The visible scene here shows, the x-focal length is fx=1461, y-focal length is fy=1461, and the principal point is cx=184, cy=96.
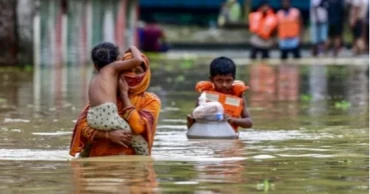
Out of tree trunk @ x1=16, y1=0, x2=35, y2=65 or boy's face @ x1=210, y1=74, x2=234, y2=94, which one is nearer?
boy's face @ x1=210, y1=74, x2=234, y2=94

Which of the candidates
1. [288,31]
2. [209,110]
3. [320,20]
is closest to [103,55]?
[209,110]

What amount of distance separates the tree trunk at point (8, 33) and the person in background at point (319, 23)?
12919mm

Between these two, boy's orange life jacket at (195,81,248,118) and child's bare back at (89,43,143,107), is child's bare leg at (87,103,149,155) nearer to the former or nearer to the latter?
child's bare back at (89,43,143,107)

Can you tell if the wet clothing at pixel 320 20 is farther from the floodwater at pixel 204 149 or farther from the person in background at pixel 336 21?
the floodwater at pixel 204 149

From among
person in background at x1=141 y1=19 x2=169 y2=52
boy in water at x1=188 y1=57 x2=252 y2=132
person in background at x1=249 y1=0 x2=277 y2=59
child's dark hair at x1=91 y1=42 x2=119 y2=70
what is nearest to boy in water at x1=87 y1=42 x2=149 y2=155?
child's dark hair at x1=91 y1=42 x2=119 y2=70

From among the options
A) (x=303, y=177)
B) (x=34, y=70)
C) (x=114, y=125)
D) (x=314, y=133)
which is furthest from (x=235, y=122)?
(x=34, y=70)

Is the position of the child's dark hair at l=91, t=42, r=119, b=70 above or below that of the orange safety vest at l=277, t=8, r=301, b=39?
above

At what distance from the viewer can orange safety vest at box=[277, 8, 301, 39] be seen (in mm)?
39062

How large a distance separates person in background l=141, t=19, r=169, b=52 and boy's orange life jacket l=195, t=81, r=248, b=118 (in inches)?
1176

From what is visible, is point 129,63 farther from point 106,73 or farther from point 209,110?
point 209,110

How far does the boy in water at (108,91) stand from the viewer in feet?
35.4

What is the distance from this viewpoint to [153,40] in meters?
43.7

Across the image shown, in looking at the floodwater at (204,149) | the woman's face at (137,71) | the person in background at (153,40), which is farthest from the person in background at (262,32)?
the woman's face at (137,71)

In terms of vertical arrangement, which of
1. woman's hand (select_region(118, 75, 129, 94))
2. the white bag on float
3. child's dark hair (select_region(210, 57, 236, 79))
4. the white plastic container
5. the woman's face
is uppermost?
the woman's face
